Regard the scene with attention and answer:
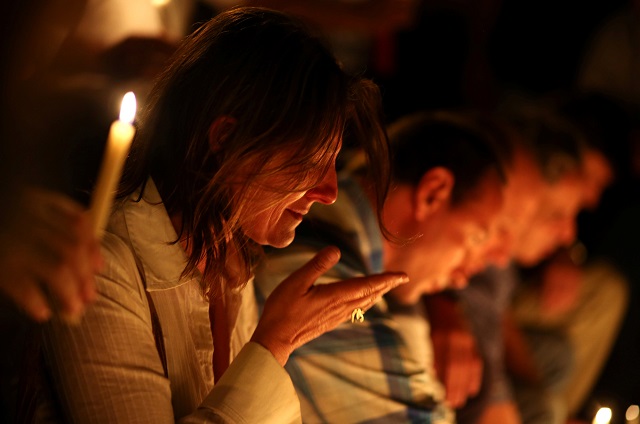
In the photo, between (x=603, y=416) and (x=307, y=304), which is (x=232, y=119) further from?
A: (x=603, y=416)

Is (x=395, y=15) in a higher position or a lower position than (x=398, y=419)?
higher

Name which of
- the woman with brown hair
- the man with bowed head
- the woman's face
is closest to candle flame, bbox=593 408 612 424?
the man with bowed head

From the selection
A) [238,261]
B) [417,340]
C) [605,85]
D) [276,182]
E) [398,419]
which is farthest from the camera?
[605,85]

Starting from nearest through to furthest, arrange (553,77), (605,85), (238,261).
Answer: (238,261), (605,85), (553,77)

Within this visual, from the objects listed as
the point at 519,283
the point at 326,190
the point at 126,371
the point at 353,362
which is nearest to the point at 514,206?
the point at 519,283

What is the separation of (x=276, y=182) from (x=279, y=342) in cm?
19

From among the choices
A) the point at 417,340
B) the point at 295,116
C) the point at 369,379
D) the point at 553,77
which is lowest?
the point at 553,77

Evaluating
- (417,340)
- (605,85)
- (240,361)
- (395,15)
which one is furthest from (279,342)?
(605,85)

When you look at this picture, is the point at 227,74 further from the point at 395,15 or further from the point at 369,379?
the point at 395,15

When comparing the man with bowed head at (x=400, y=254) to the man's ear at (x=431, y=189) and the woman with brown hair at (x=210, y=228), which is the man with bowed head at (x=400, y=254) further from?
A: the woman with brown hair at (x=210, y=228)

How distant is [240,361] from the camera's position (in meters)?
0.95

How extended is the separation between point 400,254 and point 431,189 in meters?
0.14

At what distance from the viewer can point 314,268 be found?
3.23 feet

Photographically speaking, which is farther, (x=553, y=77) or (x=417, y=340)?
(x=553, y=77)
